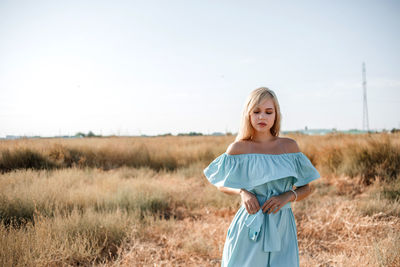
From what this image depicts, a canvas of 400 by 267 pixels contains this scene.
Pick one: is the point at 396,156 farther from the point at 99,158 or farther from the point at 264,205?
the point at 99,158

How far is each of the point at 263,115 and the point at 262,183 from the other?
46 centimetres

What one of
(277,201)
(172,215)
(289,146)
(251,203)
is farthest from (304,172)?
(172,215)

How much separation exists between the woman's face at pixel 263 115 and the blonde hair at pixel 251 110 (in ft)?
0.09

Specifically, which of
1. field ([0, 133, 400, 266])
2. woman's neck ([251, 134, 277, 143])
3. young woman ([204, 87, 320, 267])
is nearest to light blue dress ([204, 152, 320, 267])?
young woman ([204, 87, 320, 267])

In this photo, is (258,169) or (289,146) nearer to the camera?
(258,169)

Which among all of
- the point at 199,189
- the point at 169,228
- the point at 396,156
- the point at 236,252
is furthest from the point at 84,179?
the point at 396,156

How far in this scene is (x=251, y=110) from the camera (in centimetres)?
184

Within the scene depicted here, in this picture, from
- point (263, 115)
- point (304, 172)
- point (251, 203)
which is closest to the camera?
point (251, 203)

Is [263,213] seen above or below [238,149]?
below

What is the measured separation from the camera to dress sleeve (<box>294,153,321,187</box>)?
1862 mm

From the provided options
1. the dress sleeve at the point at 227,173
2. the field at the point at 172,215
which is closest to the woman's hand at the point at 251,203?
the dress sleeve at the point at 227,173

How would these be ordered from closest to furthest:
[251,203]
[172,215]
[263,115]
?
[251,203]
[263,115]
[172,215]

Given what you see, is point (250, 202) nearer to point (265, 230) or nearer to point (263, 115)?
point (265, 230)

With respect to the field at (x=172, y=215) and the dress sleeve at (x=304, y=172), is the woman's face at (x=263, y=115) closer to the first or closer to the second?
the dress sleeve at (x=304, y=172)
